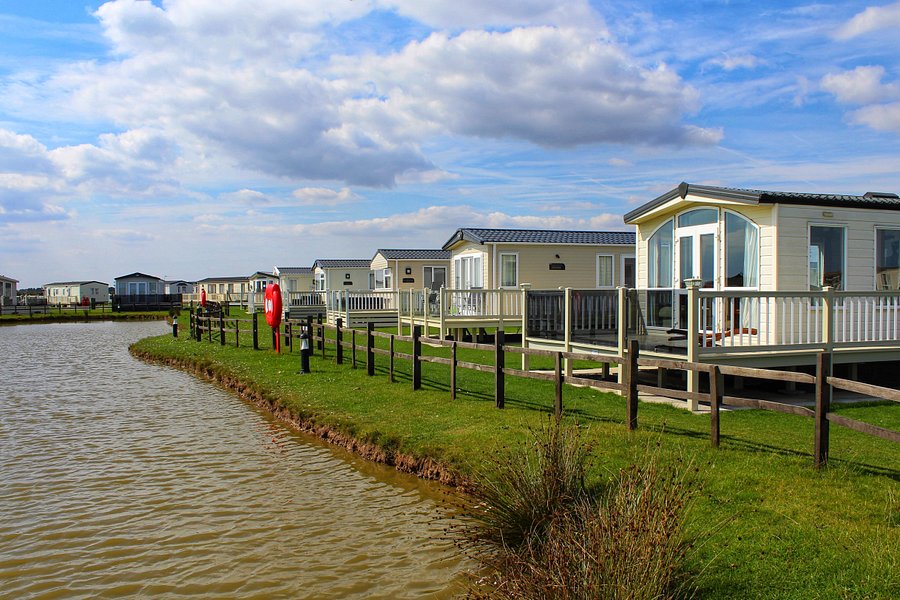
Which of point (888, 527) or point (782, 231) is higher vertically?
point (782, 231)

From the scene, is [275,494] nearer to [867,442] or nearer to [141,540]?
[141,540]

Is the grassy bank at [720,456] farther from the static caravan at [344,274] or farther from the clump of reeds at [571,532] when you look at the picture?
the static caravan at [344,274]

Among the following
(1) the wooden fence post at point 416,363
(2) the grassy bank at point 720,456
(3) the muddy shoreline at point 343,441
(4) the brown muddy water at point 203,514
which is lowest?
(4) the brown muddy water at point 203,514

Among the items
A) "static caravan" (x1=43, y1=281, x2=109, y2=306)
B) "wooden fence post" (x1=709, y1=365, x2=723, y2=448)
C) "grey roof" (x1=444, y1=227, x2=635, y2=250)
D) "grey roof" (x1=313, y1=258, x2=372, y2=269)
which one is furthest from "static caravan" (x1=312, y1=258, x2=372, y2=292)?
"static caravan" (x1=43, y1=281, x2=109, y2=306)

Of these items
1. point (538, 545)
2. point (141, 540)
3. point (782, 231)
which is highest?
point (782, 231)

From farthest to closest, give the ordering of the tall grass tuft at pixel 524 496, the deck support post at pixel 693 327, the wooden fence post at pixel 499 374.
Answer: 1. the wooden fence post at pixel 499 374
2. the deck support post at pixel 693 327
3. the tall grass tuft at pixel 524 496

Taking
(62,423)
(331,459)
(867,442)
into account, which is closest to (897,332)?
(867,442)

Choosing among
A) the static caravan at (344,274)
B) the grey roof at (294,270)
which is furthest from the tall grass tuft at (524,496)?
the grey roof at (294,270)

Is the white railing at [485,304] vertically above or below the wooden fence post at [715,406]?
above

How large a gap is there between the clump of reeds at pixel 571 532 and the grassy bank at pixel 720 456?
0.50 m

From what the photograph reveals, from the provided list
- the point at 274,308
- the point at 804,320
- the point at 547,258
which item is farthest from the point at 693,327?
the point at 547,258

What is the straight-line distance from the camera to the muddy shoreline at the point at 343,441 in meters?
8.38

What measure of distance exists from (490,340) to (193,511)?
51.2ft

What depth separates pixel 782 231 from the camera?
1246 centimetres
